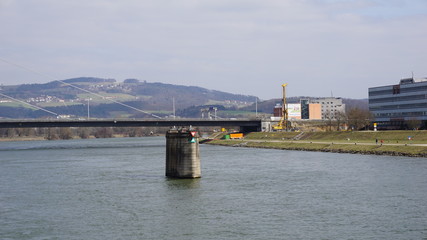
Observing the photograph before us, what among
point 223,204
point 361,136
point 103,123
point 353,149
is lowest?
point 223,204

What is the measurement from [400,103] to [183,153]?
371 ft

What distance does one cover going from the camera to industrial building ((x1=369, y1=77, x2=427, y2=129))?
15275 cm

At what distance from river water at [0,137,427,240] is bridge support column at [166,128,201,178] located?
1.32m

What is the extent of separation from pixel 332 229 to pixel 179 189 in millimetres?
20954

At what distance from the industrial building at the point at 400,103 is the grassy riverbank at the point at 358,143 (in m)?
22.1

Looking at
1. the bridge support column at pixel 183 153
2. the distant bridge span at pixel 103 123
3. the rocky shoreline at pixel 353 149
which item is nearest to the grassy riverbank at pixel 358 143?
Result: the rocky shoreline at pixel 353 149

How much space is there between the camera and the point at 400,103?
161 meters

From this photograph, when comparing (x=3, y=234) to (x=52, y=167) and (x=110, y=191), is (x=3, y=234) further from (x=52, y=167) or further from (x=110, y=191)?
(x=52, y=167)

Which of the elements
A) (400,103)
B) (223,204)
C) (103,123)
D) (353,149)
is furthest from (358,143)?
(103,123)

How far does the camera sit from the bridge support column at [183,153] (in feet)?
200

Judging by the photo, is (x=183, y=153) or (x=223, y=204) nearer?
(x=223, y=204)

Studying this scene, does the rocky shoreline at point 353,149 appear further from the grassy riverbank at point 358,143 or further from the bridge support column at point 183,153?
the bridge support column at point 183,153

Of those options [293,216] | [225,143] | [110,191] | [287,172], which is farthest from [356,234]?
[225,143]

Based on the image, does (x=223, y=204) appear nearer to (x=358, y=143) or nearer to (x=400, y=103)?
(x=358, y=143)
